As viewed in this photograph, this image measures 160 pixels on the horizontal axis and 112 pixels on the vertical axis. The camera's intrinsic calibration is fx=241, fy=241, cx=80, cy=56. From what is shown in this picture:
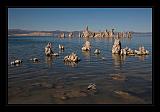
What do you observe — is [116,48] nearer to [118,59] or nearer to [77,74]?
[118,59]

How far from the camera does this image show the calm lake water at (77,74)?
8.23 feet

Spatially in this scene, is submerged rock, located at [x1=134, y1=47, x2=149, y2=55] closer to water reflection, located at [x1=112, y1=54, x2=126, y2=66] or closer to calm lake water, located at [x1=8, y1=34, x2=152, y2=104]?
calm lake water, located at [x1=8, y1=34, x2=152, y2=104]

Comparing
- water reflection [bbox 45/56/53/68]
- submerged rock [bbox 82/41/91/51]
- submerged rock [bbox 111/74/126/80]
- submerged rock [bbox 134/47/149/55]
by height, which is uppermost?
submerged rock [bbox 82/41/91/51]

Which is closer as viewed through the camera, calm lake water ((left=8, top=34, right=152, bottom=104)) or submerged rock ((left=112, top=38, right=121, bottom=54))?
calm lake water ((left=8, top=34, right=152, bottom=104))

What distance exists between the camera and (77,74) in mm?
2600

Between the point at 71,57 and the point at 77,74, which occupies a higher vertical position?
the point at 71,57

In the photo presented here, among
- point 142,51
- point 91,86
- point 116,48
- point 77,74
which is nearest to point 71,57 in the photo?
point 77,74

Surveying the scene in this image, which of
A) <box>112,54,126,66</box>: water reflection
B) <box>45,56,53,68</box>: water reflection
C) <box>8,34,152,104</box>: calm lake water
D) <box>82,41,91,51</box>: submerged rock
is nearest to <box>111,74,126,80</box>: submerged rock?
<box>8,34,152,104</box>: calm lake water

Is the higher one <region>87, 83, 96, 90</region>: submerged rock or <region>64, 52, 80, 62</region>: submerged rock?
<region>64, 52, 80, 62</region>: submerged rock

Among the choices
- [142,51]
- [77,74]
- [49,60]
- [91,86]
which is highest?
[142,51]

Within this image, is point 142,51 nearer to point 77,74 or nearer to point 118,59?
point 118,59

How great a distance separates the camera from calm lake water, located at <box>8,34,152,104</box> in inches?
98.7

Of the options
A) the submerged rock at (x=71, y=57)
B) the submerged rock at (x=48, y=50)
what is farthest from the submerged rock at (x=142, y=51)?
the submerged rock at (x=48, y=50)

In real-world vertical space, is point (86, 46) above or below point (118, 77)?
above
